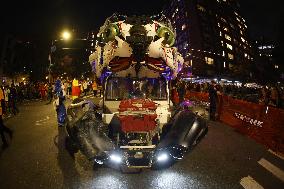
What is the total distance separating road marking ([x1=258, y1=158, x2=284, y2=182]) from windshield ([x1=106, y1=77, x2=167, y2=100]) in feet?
9.91

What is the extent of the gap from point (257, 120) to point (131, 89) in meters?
4.82

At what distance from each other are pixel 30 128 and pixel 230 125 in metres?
8.27

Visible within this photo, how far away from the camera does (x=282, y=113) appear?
9805 millimetres

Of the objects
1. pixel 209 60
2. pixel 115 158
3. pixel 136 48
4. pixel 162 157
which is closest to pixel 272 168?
pixel 162 157

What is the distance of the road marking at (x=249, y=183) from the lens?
6.33m

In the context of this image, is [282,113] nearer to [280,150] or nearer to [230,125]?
[280,150]

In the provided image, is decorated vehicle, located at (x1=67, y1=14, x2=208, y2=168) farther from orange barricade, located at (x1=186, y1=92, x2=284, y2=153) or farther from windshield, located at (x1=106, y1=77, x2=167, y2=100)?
orange barricade, located at (x1=186, y1=92, x2=284, y2=153)

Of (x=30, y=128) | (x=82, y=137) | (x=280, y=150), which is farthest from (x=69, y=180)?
(x=30, y=128)

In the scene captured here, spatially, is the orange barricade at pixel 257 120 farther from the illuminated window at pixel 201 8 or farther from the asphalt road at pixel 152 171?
the illuminated window at pixel 201 8

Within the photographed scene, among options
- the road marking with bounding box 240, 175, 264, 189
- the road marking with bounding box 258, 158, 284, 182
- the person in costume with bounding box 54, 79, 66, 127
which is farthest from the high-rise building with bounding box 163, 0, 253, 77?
the road marking with bounding box 240, 175, 264, 189

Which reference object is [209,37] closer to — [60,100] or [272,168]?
[60,100]

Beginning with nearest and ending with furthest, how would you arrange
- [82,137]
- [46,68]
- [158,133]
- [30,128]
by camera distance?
[82,137] < [158,133] < [30,128] < [46,68]

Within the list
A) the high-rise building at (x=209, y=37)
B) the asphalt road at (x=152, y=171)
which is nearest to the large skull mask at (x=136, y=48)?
the asphalt road at (x=152, y=171)

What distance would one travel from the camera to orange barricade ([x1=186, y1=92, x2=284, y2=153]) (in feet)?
32.5
